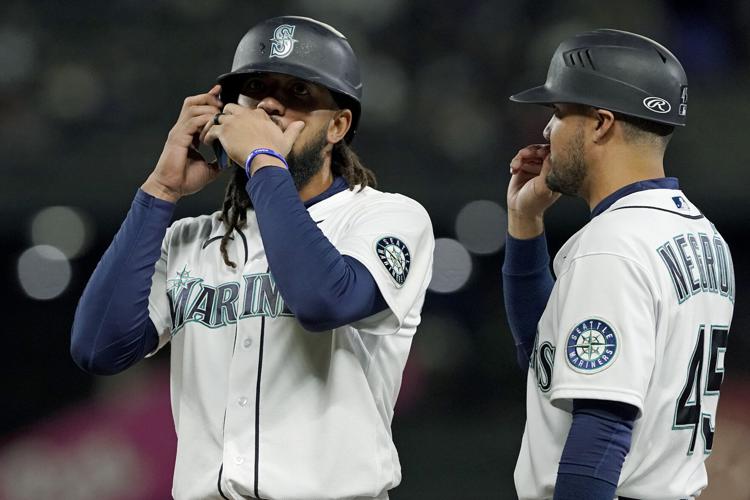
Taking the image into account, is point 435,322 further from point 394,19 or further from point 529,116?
point 394,19

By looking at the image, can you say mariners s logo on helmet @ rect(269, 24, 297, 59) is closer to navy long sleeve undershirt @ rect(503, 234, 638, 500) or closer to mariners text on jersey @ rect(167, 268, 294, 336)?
mariners text on jersey @ rect(167, 268, 294, 336)

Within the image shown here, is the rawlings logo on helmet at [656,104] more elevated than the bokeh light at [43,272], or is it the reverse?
the rawlings logo on helmet at [656,104]

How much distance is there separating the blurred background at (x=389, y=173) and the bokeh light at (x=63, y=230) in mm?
11

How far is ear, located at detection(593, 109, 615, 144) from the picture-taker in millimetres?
2071

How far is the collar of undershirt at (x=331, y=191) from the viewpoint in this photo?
2.32 meters

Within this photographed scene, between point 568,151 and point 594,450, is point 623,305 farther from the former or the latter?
point 568,151

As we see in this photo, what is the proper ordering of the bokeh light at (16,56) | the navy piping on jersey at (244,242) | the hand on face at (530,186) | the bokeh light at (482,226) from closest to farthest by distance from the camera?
the navy piping on jersey at (244,242)
the hand on face at (530,186)
the bokeh light at (482,226)
the bokeh light at (16,56)

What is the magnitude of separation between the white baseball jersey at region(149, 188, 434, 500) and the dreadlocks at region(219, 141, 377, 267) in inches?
2.1

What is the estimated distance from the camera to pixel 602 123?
6.84ft

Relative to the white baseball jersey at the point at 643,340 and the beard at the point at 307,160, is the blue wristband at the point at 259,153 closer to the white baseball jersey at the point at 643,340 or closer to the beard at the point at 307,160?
the beard at the point at 307,160

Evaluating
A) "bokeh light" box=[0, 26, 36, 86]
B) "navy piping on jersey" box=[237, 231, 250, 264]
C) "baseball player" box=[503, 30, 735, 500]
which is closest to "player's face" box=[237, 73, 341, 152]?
"navy piping on jersey" box=[237, 231, 250, 264]

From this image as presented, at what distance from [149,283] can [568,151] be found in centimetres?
95

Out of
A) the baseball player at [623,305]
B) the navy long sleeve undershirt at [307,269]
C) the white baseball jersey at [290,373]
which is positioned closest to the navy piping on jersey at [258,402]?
the white baseball jersey at [290,373]

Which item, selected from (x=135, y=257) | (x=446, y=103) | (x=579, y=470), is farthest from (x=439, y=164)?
(x=579, y=470)
